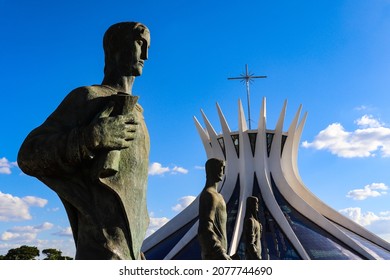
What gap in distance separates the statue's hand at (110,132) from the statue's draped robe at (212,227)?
2743 millimetres

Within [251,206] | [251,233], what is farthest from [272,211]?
[251,233]

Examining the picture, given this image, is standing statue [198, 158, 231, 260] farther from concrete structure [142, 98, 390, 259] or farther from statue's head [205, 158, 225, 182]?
concrete structure [142, 98, 390, 259]

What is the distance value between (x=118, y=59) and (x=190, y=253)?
845 inches

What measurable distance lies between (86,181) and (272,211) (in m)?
25.1

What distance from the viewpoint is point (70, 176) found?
2520 millimetres

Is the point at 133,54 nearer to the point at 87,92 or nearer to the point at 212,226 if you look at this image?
the point at 87,92

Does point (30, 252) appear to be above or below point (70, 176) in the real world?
above

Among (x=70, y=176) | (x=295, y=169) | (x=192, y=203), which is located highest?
(x=295, y=169)

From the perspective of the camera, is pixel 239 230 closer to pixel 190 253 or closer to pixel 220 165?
pixel 190 253

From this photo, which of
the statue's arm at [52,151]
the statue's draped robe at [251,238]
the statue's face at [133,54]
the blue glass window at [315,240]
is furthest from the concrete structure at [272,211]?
the statue's arm at [52,151]

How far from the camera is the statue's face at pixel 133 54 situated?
293cm

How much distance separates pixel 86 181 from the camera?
253cm

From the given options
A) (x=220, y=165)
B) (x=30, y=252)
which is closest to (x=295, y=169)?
(x=30, y=252)
